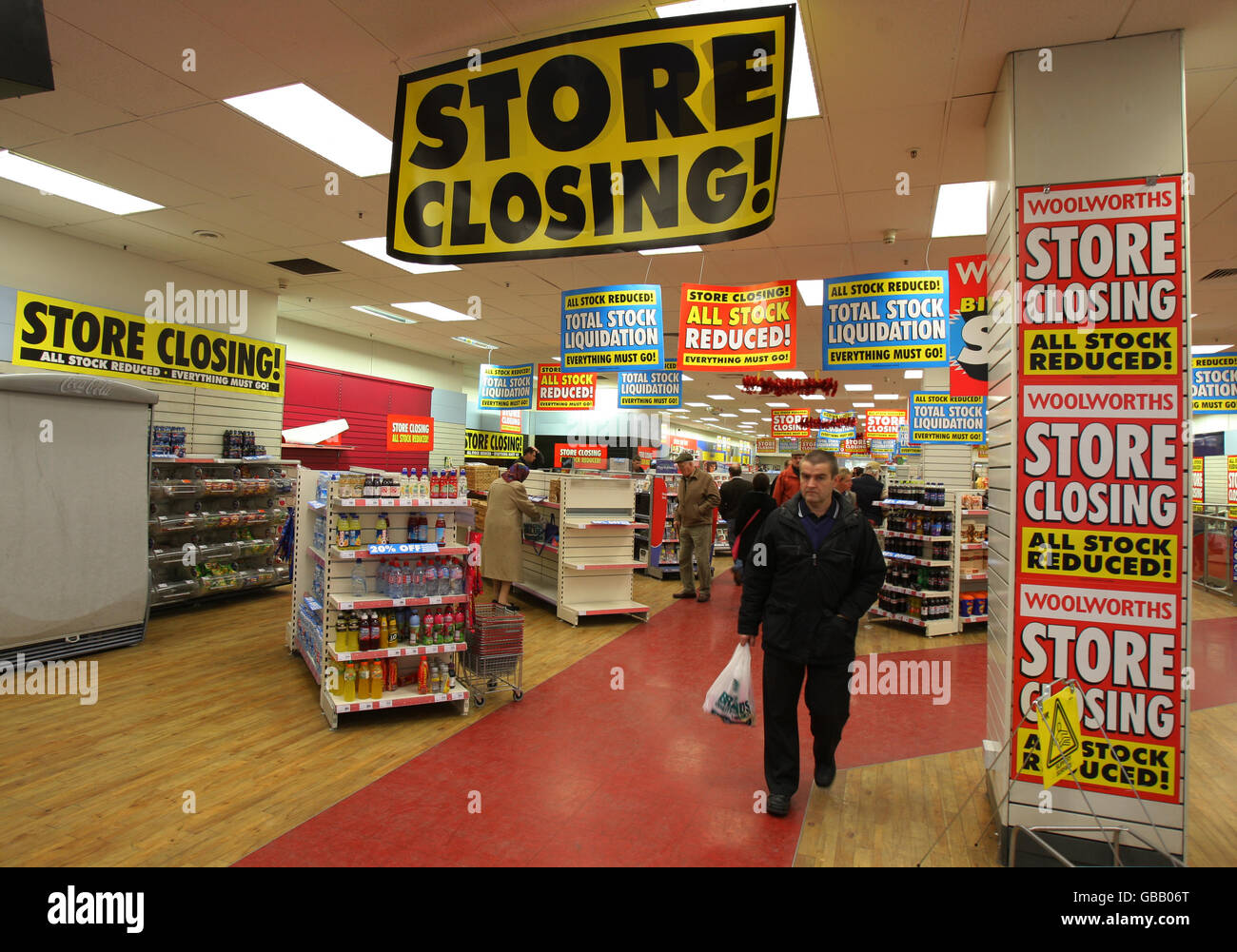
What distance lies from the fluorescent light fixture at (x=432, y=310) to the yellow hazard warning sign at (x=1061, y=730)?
30.1 ft

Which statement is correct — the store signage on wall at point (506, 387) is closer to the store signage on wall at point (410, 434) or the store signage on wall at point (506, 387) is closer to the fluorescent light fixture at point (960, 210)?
the store signage on wall at point (410, 434)

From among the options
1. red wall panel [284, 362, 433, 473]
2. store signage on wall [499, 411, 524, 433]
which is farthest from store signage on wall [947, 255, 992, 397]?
store signage on wall [499, 411, 524, 433]

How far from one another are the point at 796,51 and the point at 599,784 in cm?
428

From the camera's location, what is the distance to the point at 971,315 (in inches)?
202

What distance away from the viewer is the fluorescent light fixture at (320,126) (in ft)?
14.9

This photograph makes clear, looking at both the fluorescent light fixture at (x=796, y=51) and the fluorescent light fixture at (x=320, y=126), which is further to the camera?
the fluorescent light fixture at (x=320, y=126)

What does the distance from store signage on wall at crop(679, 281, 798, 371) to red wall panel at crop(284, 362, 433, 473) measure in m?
7.08

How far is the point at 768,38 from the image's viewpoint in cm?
233

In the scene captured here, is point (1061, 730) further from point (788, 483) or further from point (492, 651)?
point (788, 483)

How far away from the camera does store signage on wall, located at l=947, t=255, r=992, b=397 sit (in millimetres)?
4477

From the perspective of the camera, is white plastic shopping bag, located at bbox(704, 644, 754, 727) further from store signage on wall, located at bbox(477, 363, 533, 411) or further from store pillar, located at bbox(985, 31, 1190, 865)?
store signage on wall, located at bbox(477, 363, 533, 411)

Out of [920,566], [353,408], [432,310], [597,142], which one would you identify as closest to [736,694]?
[597,142]

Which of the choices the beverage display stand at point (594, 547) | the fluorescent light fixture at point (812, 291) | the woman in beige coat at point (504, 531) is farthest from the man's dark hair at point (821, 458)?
the fluorescent light fixture at point (812, 291)

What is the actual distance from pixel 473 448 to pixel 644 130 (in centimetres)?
1499
